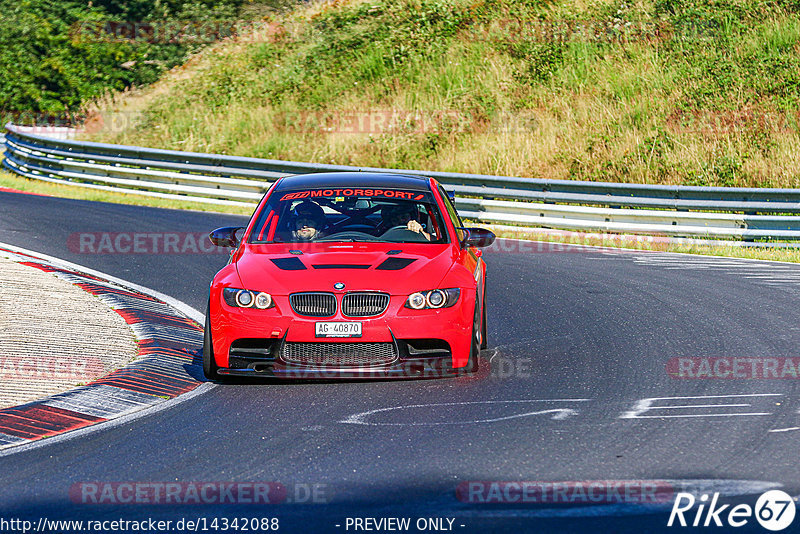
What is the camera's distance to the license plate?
26.0 feet

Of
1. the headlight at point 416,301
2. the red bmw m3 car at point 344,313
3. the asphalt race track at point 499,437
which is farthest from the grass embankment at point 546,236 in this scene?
the headlight at point 416,301

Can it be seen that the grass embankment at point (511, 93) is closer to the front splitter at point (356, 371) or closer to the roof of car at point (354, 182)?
the roof of car at point (354, 182)

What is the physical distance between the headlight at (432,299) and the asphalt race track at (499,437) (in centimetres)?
59

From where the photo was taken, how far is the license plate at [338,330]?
7.92 m

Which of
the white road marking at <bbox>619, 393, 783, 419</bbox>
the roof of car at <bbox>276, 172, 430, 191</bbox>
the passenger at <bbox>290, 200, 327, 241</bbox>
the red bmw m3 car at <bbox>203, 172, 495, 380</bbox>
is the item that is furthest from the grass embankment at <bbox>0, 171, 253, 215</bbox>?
the white road marking at <bbox>619, 393, 783, 419</bbox>

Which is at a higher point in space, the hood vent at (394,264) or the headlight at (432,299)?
the hood vent at (394,264)

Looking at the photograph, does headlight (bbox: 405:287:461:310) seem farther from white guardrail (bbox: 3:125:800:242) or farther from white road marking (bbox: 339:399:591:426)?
white guardrail (bbox: 3:125:800:242)

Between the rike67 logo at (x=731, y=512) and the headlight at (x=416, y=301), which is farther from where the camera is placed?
the headlight at (x=416, y=301)

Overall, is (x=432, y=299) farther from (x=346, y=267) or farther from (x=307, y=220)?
(x=307, y=220)

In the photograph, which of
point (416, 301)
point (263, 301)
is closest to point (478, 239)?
point (416, 301)

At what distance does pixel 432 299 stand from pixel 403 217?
Answer: 1501 mm

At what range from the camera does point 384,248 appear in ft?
29.1

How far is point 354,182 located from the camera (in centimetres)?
990

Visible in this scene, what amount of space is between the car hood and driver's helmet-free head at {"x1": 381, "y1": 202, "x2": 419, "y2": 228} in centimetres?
47
